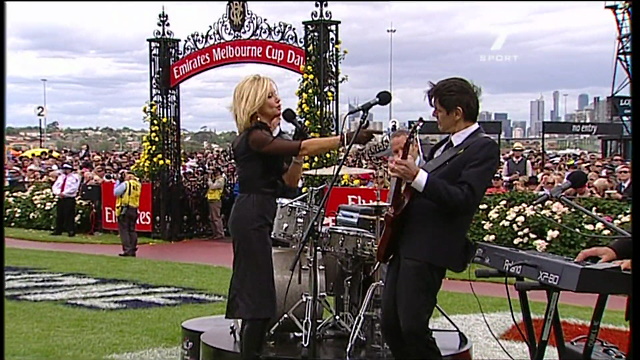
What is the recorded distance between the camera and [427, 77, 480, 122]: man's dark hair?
16.1 ft

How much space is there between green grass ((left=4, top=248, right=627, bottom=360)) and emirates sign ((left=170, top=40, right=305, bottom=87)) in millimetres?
4711

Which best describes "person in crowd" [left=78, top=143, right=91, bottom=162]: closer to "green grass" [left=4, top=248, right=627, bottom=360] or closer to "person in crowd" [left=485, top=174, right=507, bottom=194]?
"green grass" [left=4, top=248, right=627, bottom=360]

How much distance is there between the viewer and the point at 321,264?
7.27 meters

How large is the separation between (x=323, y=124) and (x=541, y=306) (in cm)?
657

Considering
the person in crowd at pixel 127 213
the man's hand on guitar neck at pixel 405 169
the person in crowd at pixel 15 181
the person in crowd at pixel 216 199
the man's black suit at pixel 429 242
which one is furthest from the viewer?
the person in crowd at pixel 15 181

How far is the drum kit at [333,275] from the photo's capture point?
22.1 feet

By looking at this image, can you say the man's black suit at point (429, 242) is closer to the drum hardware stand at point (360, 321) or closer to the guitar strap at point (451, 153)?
the guitar strap at point (451, 153)

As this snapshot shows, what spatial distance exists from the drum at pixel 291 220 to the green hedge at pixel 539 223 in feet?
23.1

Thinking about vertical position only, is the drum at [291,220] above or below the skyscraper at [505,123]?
below

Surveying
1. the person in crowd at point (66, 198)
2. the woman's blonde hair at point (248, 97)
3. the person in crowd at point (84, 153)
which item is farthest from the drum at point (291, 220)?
the person in crowd at point (84, 153)

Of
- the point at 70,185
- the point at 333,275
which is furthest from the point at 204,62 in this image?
the point at 333,275

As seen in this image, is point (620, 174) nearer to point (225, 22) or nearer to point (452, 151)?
point (225, 22)

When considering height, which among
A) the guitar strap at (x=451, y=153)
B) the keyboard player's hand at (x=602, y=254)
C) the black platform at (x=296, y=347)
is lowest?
the black platform at (x=296, y=347)

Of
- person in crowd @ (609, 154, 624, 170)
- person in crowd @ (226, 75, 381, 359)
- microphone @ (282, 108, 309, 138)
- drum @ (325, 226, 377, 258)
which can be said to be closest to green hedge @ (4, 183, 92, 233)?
person in crowd @ (609, 154, 624, 170)
